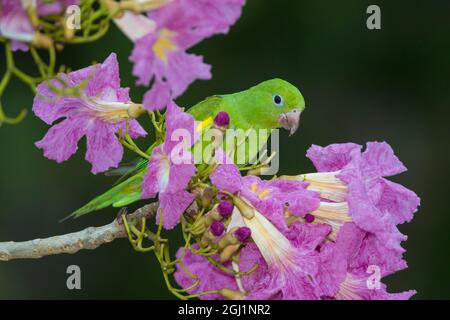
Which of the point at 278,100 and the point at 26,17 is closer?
the point at 26,17

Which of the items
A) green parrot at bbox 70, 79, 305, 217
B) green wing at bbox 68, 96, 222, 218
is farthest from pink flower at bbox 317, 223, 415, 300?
green parrot at bbox 70, 79, 305, 217

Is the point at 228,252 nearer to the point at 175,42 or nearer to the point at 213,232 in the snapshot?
the point at 213,232

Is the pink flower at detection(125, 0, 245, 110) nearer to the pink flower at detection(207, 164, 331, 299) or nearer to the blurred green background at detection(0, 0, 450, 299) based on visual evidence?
the pink flower at detection(207, 164, 331, 299)

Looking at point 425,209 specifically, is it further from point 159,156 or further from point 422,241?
point 159,156

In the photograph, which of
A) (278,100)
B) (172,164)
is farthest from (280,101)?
(172,164)

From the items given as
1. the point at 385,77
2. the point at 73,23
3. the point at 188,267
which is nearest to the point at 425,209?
the point at 385,77
